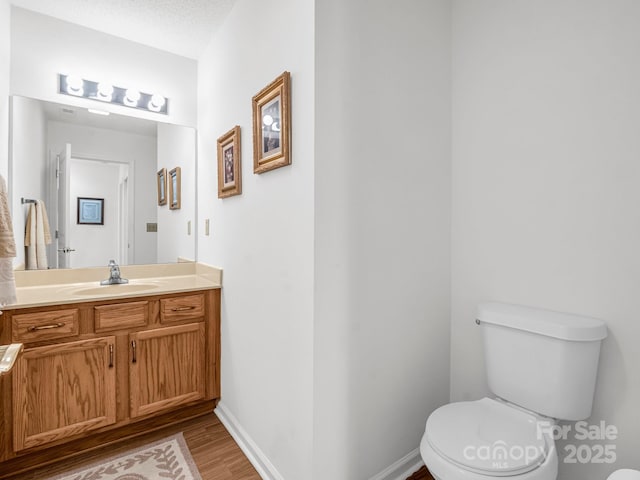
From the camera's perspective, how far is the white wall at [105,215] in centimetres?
214

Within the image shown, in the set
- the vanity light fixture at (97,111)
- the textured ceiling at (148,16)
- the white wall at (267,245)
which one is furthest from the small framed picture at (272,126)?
the vanity light fixture at (97,111)

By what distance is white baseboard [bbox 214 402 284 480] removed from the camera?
152 cm

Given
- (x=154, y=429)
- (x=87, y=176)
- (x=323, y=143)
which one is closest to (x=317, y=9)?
(x=323, y=143)

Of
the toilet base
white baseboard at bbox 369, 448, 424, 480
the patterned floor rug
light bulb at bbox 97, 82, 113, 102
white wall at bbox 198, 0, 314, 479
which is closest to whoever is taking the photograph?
the toilet base

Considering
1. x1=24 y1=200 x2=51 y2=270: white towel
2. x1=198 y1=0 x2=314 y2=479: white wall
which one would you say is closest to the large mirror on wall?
x1=24 y1=200 x2=51 y2=270: white towel

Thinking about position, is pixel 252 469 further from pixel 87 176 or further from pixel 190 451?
pixel 87 176

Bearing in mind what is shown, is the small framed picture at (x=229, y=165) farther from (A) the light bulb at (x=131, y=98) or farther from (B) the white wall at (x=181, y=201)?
(A) the light bulb at (x=131, y=98)

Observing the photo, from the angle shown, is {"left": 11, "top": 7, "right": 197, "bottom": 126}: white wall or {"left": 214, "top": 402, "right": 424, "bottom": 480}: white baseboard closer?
{"left": 214, "top": 402, "right": 424, "bottom": 480}: white baseboard

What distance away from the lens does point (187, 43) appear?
230 centimetres

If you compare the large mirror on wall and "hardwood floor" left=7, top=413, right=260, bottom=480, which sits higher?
the large mirror on wall

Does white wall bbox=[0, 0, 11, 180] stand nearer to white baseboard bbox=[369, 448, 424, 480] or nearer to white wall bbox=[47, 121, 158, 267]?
white wall bbox=[47, 121, 158, 267]

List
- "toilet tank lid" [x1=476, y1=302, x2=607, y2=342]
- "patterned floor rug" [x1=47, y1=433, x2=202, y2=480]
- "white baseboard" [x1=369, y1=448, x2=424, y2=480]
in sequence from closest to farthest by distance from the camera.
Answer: "toilet tank lid" [x1=476, y1=302, x2=607, y2=342], "white baseboard" [x1=369, y1=448, x2=424, y2=480], "patterned floor rug" [x1=47, y1=433, x2=202, y2=480]

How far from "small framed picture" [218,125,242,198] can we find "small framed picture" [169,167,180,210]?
24.0 inches

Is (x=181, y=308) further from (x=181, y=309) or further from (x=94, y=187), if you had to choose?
(x=94, y=187)
